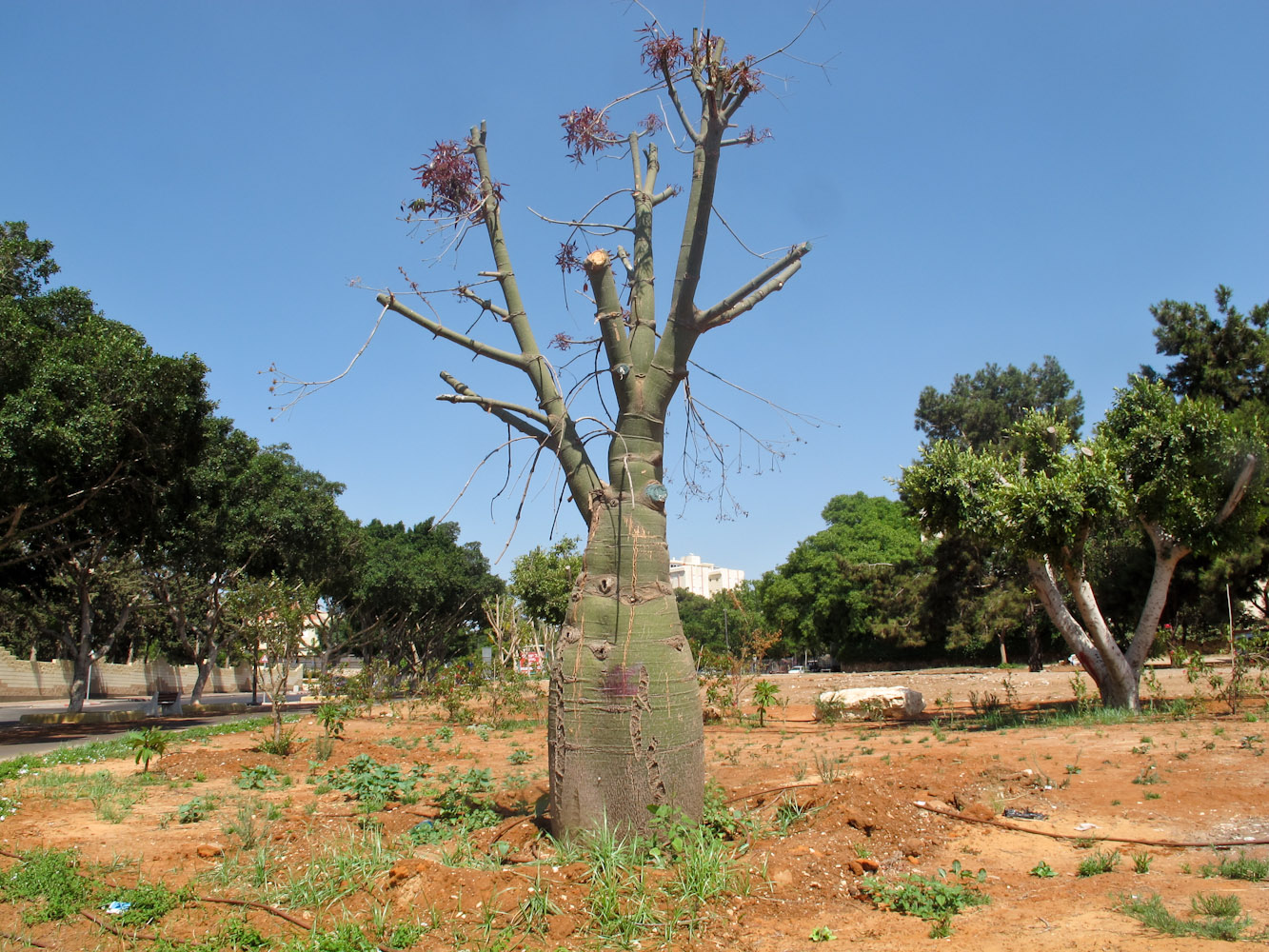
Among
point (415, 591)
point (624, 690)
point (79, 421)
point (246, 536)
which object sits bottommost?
point (624, 690)

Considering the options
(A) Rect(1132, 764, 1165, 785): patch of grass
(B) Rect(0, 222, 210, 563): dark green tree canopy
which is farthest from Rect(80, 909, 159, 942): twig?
(B) Rect(0, 222, 210, 563): dark green tree canopy

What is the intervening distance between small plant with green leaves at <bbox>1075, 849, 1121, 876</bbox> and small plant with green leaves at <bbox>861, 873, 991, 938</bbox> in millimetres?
757

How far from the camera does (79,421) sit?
12109 millimetres

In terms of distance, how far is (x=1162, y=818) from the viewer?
18.5 ft

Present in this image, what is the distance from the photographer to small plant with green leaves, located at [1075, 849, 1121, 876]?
454cm

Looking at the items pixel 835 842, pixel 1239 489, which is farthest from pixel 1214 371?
pixel 835 842

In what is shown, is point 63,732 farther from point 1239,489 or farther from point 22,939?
point 1239,489

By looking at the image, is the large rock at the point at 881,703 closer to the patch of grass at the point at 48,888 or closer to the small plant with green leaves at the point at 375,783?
the small plant with green leaves at the point at 375,783

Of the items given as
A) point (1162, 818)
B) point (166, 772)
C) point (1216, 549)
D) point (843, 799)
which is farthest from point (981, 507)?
point (166, 772)

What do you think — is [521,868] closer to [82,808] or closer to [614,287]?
[614,287]

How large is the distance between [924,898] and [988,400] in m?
32.8

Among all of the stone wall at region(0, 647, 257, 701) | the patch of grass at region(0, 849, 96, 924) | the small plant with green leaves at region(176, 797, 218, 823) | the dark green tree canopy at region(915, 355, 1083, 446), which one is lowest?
the stone wall at region(0, 647, 257, 701)

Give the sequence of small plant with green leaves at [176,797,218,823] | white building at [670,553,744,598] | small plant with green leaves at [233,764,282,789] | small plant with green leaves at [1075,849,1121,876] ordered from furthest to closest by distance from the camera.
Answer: white building at [670,553,744,598], small plant with green leaves at [233,764,282,789], small plant with green leaves at [176,797,218,823], small plant with green leaves at [1075,849,1121,876]

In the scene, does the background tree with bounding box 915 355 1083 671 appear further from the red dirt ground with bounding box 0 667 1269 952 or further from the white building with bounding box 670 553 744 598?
the white building with bounding box 670 553 744 598
